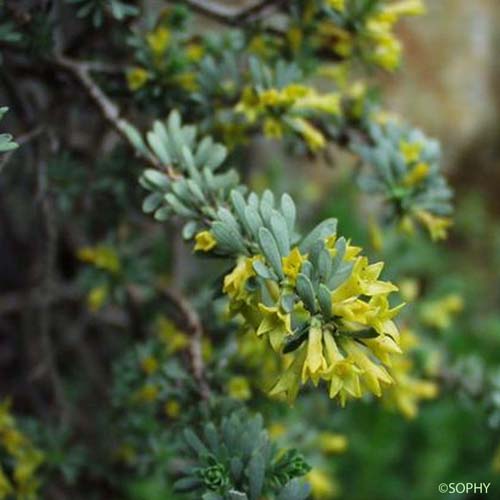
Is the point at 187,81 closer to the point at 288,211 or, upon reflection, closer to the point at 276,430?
the point at 288,211

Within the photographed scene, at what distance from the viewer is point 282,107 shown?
44.6 inches

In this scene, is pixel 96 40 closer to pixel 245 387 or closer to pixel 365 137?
pixel 365 137

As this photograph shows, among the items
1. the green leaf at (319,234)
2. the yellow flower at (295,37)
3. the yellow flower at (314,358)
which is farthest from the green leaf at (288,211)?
the yellow flower at (295,37)

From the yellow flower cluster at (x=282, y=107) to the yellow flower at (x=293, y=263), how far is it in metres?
0.34

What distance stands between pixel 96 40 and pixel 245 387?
618 millimetres

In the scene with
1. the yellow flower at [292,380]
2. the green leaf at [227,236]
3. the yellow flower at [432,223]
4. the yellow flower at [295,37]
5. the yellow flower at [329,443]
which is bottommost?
the yellow flower at [329,443]

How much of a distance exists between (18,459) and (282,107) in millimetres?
707

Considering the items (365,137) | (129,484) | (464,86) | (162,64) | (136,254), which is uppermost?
(162,64)

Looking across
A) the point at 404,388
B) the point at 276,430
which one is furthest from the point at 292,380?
the point at 404,388

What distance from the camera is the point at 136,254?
5.02 feet

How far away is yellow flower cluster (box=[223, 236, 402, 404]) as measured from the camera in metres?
0.81

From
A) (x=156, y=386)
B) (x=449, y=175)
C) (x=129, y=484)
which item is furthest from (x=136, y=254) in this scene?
(x=449, y=175)

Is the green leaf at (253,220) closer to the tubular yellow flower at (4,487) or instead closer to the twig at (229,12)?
the twig at (229,12)

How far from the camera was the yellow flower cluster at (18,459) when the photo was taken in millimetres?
1311
